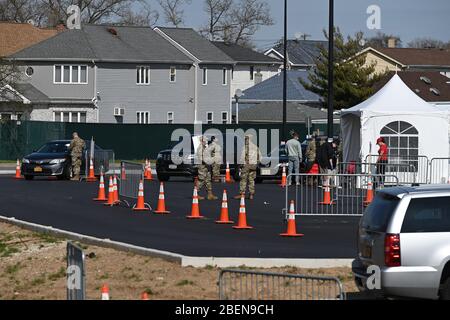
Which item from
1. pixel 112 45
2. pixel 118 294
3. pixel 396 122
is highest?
pixel 112 45

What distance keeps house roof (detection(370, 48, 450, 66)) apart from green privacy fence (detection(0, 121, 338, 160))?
80.7ft

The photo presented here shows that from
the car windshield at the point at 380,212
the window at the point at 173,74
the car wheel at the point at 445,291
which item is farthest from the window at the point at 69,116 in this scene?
the car wheel at the point at 445,291

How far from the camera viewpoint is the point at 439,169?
32.6 metres

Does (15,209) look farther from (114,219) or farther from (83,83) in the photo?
(83,83)

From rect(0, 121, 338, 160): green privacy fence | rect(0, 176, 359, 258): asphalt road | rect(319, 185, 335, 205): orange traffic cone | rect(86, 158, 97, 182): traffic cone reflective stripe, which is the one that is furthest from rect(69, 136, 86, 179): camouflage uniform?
rect(0, 121, 338, 160): green privacy fence

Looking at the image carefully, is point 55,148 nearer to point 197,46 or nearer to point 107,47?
point 107,47

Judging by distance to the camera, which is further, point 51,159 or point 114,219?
point 51,159

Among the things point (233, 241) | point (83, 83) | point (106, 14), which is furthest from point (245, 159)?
point (106, 14)

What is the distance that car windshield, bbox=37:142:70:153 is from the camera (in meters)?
40.1

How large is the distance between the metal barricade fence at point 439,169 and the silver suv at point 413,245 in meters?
18.8

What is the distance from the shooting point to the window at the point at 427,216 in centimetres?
1291

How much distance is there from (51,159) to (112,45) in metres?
30.9

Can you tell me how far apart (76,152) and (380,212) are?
83.8ft

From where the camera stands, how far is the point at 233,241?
65.3 feet
